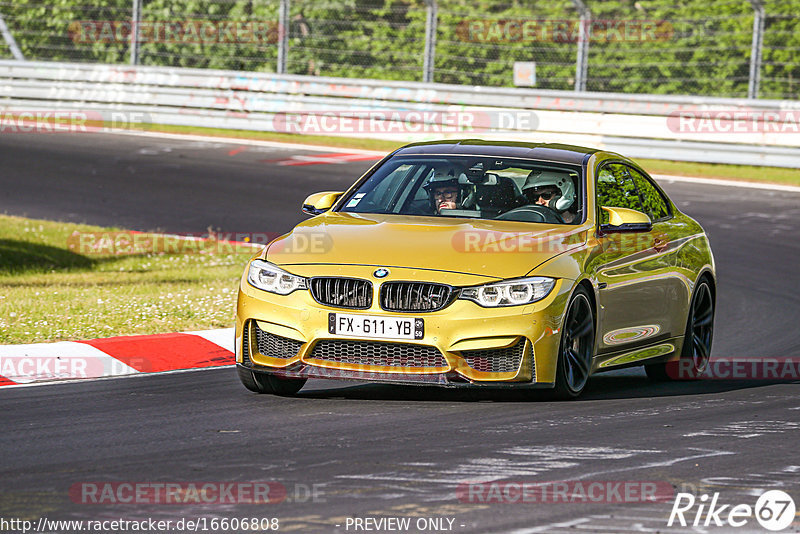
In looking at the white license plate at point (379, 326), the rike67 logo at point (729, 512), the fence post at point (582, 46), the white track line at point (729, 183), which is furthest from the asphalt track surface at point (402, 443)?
the fence post at point (582, 46)

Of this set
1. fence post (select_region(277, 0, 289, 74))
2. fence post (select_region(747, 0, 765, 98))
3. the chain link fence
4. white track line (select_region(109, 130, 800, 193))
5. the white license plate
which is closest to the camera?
the white license plate

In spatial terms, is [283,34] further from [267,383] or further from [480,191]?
[267,383]

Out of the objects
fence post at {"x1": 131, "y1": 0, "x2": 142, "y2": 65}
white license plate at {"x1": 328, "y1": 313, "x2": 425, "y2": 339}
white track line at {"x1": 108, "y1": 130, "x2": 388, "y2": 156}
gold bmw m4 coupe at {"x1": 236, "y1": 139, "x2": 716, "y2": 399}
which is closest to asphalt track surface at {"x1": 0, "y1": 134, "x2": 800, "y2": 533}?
gold bmw m4 coupe at {"x1": 236, "y1": 139, "x2": 716, "y2": 399}

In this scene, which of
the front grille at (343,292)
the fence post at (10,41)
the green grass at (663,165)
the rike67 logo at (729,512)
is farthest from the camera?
the fence post at (10,41)

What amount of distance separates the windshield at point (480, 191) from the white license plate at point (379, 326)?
1366mm

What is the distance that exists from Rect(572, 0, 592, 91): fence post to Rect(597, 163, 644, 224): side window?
1410 centimetres

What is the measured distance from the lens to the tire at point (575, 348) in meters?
8.13

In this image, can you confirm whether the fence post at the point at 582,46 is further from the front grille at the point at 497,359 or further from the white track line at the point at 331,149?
the front grille at the point at 497,359

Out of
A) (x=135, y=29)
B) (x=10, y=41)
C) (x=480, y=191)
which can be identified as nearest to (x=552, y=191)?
(x=480, y=191)

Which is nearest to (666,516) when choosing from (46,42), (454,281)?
(454,281)

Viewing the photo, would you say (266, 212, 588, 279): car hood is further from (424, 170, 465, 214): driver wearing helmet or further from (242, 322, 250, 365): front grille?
(242, 322, 250, 365): front grille

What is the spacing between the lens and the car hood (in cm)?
797

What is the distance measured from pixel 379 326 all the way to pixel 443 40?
1838 centimetres

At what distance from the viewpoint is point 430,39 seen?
Answer: 24.9 meters
